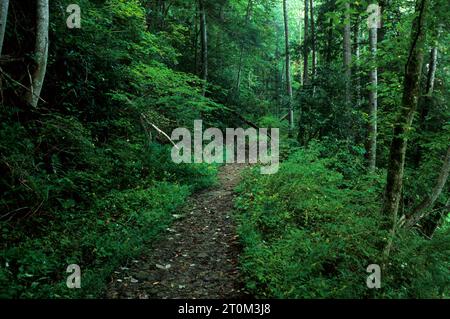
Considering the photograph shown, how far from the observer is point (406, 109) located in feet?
17.6

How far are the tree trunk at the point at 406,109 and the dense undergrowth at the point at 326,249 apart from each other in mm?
491

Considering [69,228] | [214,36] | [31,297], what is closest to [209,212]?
[69,228]

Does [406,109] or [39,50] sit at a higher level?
[39,50]

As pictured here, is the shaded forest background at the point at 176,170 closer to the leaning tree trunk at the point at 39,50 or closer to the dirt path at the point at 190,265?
the leaning tree trunk at the point at 39,50

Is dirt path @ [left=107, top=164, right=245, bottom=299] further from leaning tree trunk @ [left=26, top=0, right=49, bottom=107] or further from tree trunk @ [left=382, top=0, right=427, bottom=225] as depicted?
leaning tree trunk @ [left=26, top=0, right=49, bottom=107]

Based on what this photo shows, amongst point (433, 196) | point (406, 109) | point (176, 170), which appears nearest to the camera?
point (406, 109)

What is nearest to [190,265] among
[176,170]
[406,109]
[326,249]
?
[326,249]

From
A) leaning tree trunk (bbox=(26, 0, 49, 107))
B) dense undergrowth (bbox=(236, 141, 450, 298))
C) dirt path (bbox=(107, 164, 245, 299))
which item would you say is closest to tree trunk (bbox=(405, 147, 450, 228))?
dense undergrowth (bbox=(236, 141, 450, 298))

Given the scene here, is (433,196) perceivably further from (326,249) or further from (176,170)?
(176,170)

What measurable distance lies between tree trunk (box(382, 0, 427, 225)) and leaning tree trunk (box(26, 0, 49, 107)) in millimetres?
Result: 7811

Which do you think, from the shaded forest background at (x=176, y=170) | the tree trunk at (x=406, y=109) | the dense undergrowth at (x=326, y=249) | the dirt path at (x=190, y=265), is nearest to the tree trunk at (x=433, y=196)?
the shaded forest background at (x=176, y=170)

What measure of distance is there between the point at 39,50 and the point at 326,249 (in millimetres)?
7876

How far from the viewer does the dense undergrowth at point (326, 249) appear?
4.91 meters

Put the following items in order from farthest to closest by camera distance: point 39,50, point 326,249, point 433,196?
1. point 39,50
2. point 433,196
3. point 326,249
